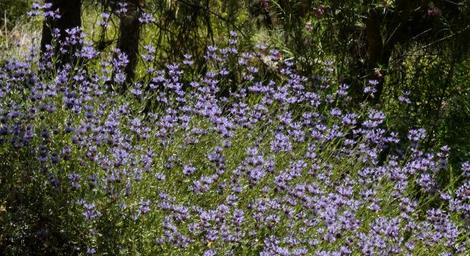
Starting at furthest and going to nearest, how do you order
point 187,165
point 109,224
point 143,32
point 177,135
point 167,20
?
point 143,32, point 167,20, point 177,135, point 187,165, point 109,224

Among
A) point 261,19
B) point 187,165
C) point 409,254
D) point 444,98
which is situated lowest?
point 409,254

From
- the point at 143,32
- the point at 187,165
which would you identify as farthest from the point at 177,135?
the point at 143,32

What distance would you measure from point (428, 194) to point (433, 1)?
175 centimetres

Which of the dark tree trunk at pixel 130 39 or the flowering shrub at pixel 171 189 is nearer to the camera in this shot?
the flowering shrub at pixel 171 189

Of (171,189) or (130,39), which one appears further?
(130,39)

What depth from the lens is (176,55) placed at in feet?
19.9

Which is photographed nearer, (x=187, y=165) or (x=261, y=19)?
(x=187, y=165)

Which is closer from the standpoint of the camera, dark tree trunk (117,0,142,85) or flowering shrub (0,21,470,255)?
flowering shrub (0,21,470,255)

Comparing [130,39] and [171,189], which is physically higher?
[130,39]

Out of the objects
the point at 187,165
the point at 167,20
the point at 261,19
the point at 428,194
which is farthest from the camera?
the point at 261,19

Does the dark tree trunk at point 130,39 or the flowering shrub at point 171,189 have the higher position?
the dark tree trunk at point 130,39

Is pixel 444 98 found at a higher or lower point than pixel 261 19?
lower

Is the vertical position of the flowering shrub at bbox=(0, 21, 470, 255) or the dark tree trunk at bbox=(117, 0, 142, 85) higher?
the dark tree trunk at bbox=(117, 0, 142, 85)

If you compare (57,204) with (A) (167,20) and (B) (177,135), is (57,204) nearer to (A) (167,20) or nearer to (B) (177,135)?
(B) (177,135)
